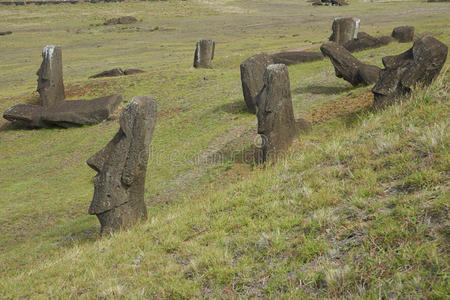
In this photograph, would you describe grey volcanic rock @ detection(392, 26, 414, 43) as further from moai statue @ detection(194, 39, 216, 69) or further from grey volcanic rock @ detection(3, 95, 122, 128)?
grey volcanic rock @ detection(3, 95, 122, 128)

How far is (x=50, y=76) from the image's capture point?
24.1 metres

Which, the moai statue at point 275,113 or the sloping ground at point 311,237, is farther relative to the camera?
the moai statue at point 275,113

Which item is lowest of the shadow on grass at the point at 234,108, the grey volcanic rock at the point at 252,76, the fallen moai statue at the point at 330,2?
the shadow on grass at the point at 234,108

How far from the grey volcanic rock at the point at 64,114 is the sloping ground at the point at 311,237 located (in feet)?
52.1

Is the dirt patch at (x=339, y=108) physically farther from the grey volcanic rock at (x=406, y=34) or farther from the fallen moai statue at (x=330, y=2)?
the fallen moai statue at (x=330, y=2)

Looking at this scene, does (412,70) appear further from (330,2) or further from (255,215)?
(330,2)

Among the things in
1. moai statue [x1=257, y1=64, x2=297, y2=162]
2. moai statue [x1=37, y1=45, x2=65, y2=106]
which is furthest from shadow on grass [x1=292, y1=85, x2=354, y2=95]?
moai statue [x1=37, y1=45, x2=65, y2=106]

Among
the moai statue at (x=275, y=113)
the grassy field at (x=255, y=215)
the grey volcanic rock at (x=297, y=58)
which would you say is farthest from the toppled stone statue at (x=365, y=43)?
the moai statue at (x=275, y=113)

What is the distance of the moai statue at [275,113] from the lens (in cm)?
1240

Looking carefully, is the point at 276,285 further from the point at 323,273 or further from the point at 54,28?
the point at 54,28

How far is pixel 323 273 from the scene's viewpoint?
4.44 m

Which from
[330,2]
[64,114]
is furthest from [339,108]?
[330,2]

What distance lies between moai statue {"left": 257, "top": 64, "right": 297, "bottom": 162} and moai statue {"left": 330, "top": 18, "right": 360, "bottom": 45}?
792 inches

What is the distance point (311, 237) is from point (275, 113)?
25.3 feet
